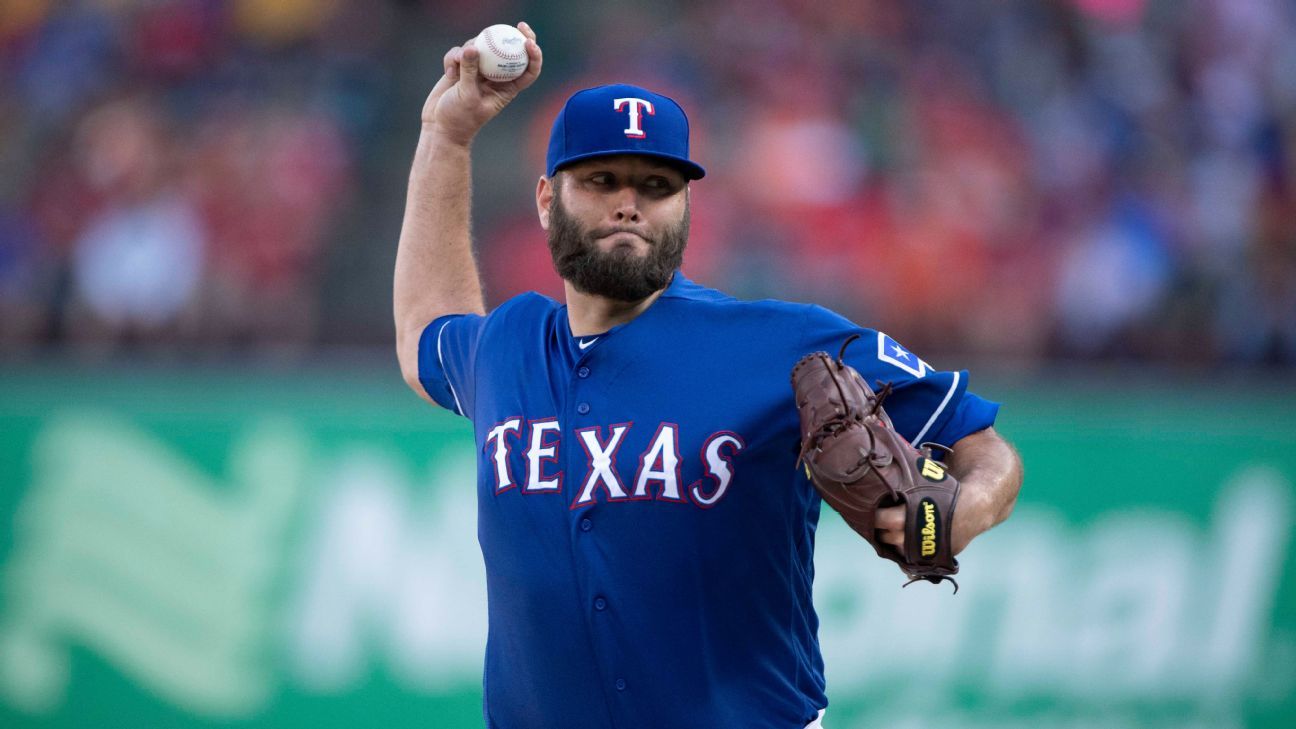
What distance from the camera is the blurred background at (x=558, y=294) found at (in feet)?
24.4

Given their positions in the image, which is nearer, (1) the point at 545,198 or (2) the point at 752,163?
(1) the point at 545,198

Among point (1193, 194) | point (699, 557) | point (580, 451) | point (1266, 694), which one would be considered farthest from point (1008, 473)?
point (1193, 194)

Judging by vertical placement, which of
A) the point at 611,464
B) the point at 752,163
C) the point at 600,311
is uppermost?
the point at 752,163

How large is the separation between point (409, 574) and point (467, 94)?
13.4 feet

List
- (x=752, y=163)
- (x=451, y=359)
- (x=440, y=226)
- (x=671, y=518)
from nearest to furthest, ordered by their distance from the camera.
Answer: (x=671, y=518) < (x=451, y=359) < (x=440, y=226) < (x=752, y=163)

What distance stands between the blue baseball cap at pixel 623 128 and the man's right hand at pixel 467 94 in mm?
518

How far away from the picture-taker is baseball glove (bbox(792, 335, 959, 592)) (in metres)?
2.71

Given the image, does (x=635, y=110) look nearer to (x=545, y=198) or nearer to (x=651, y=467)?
(x=545, y=198)

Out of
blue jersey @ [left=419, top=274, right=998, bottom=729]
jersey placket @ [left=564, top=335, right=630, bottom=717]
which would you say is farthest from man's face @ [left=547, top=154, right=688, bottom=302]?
jersey placket @ [left=564, top=335, right=630, bottom=717]

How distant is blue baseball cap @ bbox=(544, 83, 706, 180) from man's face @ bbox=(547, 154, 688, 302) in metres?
0.04

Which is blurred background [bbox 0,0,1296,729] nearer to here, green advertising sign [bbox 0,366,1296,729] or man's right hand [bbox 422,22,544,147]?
green advertising sign [bbox 0,366,1296,729]

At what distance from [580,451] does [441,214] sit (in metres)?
1.04

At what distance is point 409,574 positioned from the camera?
7461 mm

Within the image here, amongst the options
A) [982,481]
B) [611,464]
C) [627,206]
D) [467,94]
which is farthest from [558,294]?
[982,481]
